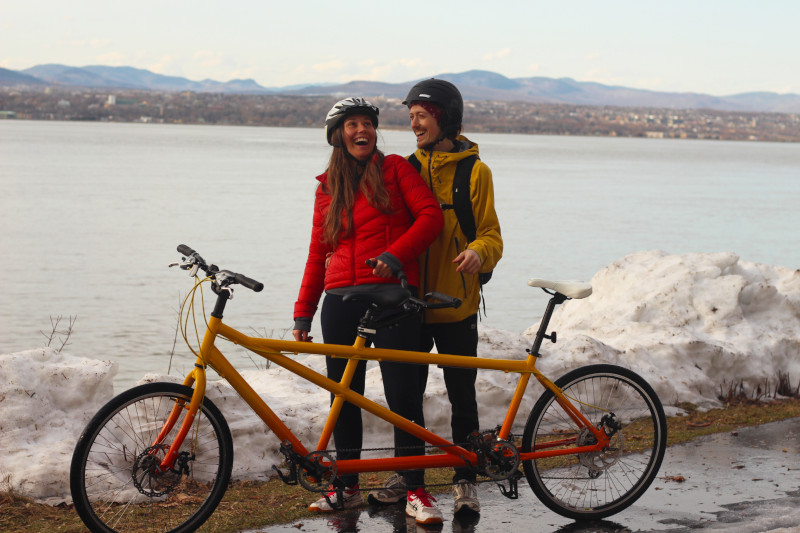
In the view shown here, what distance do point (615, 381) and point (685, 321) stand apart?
12.8ft

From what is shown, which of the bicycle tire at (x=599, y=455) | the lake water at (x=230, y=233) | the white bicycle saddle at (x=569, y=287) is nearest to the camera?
the white bicycle saddle at (x=569, y=287)

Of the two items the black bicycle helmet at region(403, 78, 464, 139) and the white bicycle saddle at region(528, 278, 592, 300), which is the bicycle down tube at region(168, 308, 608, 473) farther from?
the black bicycle helmet at region(403, 78, 464, 139)

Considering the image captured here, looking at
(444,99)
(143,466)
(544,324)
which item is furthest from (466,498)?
(444,99)

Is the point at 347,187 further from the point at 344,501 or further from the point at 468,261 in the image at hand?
the point at 344,501

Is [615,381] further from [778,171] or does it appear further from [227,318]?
[778,171]

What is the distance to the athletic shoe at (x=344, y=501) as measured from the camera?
191 inches

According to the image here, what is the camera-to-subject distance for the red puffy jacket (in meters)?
4.56

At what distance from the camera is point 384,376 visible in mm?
4781

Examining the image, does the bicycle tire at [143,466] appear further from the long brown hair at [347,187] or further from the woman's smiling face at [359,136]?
the woman's smiling face at [359,136]

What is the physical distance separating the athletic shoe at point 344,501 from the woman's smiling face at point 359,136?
1623 mm

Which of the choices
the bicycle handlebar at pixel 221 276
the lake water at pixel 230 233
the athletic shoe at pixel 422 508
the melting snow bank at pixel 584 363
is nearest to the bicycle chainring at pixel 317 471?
the athletic shoe at pixel 422 508

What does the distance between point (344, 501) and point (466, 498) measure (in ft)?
1.98

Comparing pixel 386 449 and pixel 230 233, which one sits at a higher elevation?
pixel 386 449

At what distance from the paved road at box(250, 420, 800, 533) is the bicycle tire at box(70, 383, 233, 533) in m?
0.40
